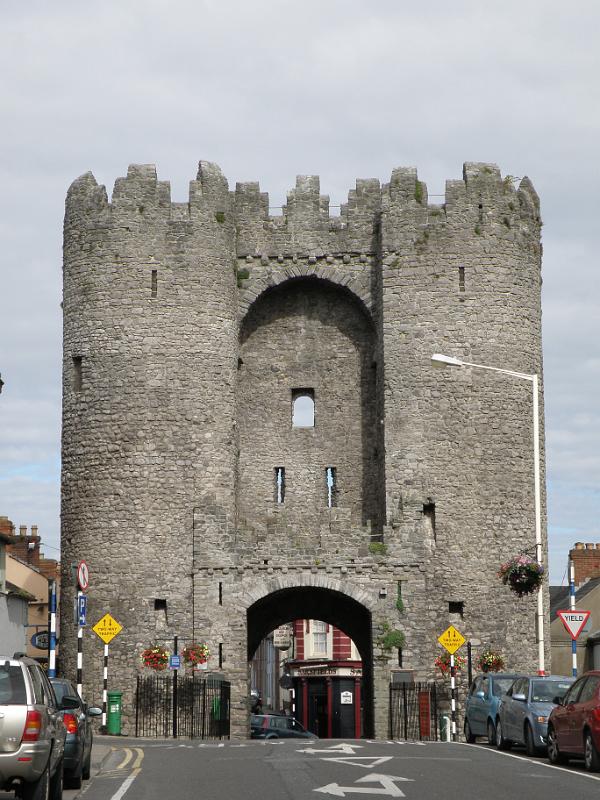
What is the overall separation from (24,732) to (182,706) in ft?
86.2

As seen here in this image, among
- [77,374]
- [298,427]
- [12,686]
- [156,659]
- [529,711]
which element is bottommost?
[529,711]

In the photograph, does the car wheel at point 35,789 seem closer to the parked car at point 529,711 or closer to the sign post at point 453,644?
the parked car at point 529,711

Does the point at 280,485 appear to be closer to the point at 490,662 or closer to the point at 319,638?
the point at 490,662

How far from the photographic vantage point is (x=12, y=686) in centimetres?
1395

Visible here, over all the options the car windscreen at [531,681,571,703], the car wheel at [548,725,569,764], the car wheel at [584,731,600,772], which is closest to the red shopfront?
the car windscreen at [531,681,571,703]

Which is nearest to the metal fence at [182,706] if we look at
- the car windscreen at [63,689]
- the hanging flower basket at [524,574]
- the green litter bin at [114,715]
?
the green litter bin at [114,715]

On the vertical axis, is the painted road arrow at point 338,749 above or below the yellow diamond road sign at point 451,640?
below

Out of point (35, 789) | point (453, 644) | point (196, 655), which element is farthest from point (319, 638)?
point (35, 789)

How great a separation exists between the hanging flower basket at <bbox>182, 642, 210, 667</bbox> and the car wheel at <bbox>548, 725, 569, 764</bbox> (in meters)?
19.2

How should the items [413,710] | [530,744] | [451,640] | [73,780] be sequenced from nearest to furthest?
[73,780], [530,744], [451,640], [413,710]

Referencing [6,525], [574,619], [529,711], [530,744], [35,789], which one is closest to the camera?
[35,789]

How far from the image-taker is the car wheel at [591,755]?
19234 millimetres

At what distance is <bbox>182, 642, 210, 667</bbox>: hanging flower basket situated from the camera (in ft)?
130

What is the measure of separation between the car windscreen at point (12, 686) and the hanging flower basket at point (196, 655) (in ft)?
84.8
